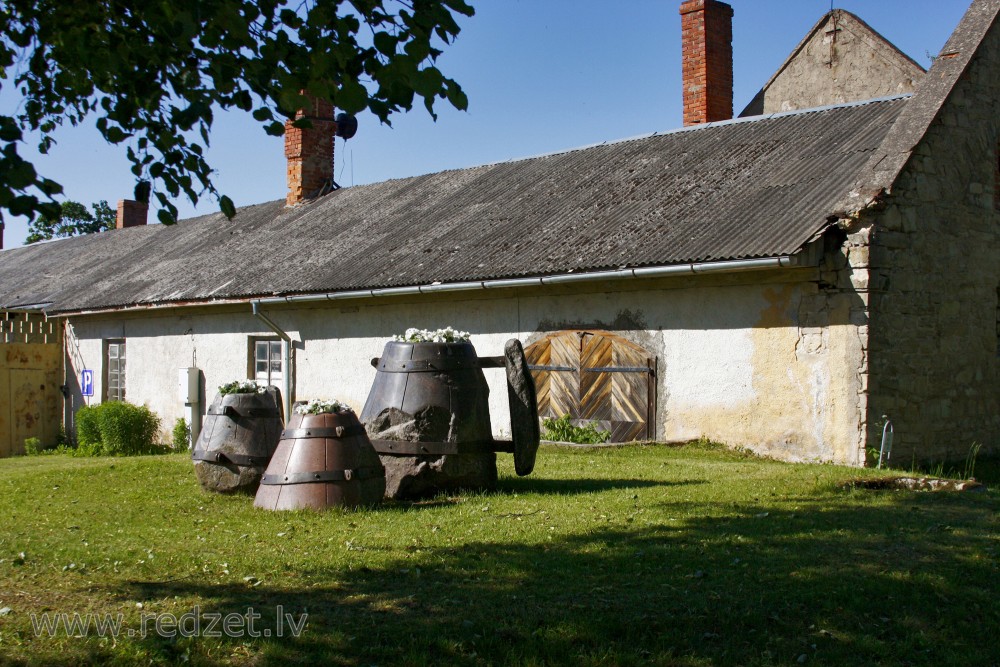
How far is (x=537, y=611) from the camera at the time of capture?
15.9ft

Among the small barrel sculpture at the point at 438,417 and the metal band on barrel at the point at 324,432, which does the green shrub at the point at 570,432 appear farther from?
the metal band on barrel at the point at 324,432

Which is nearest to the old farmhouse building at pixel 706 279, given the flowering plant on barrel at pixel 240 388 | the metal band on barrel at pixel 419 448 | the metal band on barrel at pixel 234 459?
the metal band on barrel at pixel 419 448

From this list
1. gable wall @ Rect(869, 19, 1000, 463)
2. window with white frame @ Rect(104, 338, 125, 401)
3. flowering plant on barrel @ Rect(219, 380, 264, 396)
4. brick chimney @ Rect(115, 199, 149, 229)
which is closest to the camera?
flowering plant on barrel @ Rect(219, 380, 264, 396)

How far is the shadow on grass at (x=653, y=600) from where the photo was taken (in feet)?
14.4

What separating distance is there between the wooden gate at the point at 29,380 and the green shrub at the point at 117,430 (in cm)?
161

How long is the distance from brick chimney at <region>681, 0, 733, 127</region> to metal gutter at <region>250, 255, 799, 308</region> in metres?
6.16

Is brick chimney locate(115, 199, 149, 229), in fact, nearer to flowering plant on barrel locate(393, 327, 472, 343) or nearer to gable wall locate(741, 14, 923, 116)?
gable wall locate(741, 14, 923, 116)

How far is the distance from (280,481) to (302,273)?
929cm

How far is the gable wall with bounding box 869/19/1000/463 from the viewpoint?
35.6ft

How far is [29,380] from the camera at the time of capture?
1988 cm

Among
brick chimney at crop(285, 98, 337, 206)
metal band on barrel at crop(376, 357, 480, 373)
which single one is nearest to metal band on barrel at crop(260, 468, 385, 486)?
metal band on barrel at crop(376, 357, 480, 373)

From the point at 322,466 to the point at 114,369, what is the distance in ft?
46.0

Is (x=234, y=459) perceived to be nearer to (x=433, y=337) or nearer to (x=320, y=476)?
(x=320, y=476)

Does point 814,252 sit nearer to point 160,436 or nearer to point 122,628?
point 122,628
